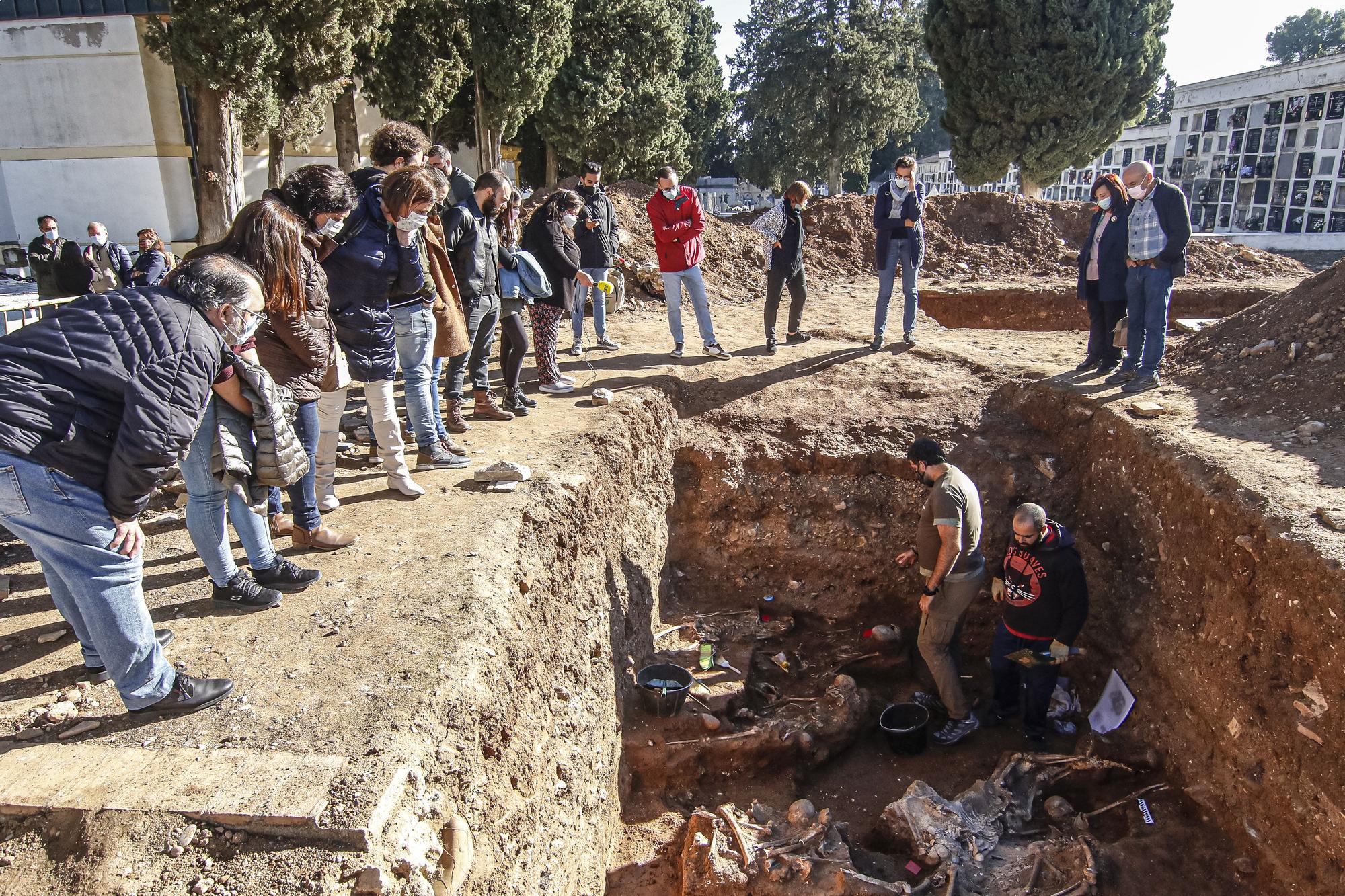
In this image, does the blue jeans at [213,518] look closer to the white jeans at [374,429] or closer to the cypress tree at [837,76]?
the white jeans at [374,429]

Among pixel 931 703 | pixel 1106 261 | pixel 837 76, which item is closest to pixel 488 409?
pixel 931 703

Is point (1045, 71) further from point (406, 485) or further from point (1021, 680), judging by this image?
point (406, 485)

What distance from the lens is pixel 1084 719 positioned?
6102mm

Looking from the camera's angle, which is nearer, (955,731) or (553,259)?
(955,731)

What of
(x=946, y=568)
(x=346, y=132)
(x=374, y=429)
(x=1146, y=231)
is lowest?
(x=946, y=568)

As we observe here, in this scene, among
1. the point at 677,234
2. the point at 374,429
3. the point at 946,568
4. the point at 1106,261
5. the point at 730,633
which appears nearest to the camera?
the point at 374,429

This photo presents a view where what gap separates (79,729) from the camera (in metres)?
2.99

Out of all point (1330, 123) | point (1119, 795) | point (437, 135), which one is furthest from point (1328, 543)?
point (1330, 123)

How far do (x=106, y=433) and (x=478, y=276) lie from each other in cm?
340

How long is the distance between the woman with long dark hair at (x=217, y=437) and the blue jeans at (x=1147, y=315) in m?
6.43

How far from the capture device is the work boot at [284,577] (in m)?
3.90

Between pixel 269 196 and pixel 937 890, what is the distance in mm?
5277

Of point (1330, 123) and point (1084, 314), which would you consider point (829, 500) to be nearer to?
point (1084, 314)

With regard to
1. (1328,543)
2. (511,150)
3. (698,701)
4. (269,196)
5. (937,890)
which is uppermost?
(511,150)
